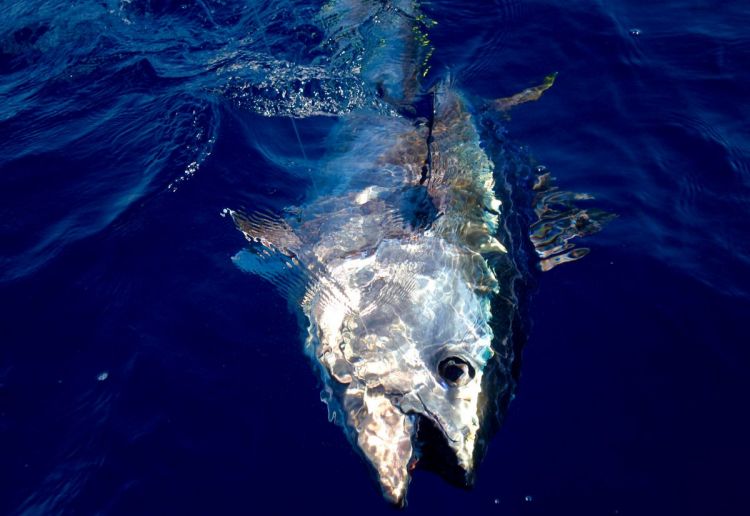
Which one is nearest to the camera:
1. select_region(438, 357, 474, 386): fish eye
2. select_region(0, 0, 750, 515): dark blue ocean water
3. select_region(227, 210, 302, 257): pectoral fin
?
select_region(438, 357, 474, 386): fish eye

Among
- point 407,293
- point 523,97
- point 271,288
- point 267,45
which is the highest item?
point 267,45

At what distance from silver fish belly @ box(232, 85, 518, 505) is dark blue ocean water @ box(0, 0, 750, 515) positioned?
0.41 meters

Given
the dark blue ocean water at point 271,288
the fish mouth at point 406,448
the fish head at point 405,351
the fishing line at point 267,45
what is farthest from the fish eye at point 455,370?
the fishing line at point 267,45

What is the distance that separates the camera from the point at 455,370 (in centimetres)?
345

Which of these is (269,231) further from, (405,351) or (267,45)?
(267,45)

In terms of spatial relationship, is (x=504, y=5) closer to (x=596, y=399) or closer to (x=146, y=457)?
(x=596, y=399)

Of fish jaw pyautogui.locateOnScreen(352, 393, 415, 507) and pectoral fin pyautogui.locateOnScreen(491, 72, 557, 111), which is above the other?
fish jaw pyautogui.locateOnScreen(352, 393, 415, 507)

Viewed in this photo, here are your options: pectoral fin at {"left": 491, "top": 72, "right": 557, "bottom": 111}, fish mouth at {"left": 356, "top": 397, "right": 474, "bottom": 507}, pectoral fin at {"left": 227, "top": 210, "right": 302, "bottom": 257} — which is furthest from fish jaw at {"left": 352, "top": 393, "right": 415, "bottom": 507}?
pectoral fin at {"left": 491, "top": 72, "right": 557, "bottom": 111}

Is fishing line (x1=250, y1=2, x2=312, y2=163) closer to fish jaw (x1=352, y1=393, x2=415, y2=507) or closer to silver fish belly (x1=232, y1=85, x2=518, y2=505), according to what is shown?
silver fish belly (x1=232, y1=85, x2=518, y2=505)

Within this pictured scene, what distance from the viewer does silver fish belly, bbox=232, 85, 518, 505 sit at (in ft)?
10.7

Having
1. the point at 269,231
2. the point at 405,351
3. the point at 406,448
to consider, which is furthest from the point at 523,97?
the point at 406,448

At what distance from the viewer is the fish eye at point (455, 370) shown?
340 centimetres

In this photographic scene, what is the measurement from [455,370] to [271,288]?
6.21ft

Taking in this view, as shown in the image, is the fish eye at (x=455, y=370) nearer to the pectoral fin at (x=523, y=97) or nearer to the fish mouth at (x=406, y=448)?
the fish mouth at (x=406, y=448)
